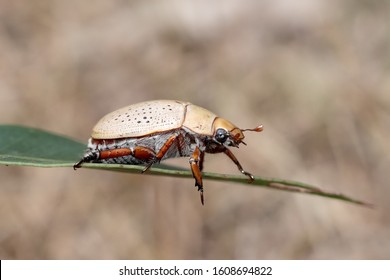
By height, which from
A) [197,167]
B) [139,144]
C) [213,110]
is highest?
[213,110]

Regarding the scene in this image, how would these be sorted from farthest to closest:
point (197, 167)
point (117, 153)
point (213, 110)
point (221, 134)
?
point (213, 110)
point (221, 134)
point (117, 153)
point (197, 167)

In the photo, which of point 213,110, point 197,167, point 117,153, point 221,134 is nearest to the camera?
point 197,167

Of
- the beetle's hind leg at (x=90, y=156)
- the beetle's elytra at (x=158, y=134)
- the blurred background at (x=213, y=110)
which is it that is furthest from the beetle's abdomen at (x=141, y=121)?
the blurred background at (x=213, y=110)

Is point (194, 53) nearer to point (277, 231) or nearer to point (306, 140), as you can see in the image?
point (306, 140)

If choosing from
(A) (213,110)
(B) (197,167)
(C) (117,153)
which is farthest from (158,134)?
(A) (213,110)

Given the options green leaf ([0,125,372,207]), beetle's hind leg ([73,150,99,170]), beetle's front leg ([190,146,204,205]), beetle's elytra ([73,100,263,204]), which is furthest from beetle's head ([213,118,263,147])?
beetle's hind leg ([73,150,99,170])

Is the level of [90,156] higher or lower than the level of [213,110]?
lower

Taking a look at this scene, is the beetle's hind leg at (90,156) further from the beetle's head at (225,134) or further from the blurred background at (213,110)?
the blurred background at (213,110)

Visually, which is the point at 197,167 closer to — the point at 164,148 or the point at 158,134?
the point at 164,148

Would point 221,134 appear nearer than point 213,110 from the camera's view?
Yes
